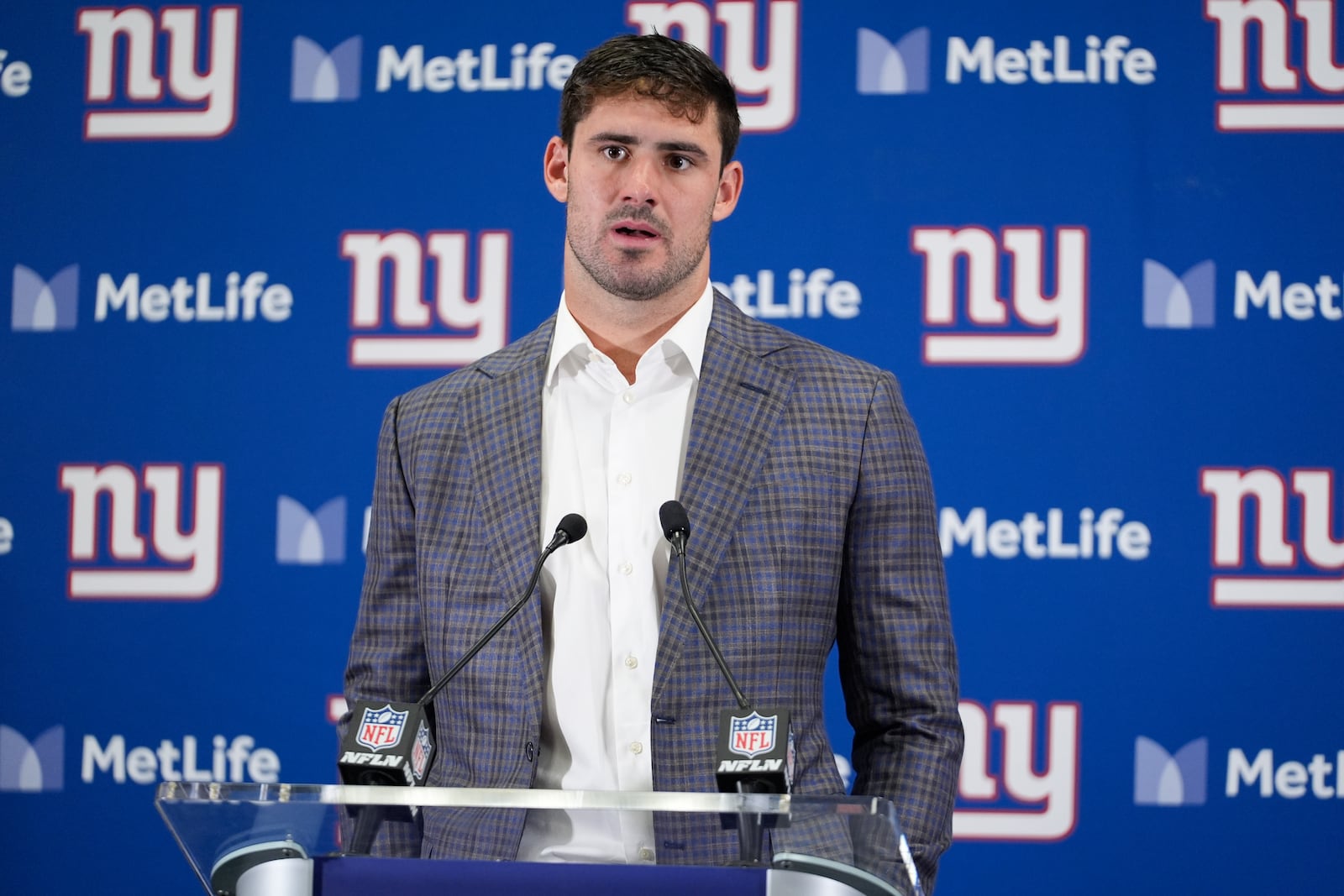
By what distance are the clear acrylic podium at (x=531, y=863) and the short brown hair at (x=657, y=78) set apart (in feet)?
3.26

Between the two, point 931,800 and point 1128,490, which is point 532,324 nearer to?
point 1128,490

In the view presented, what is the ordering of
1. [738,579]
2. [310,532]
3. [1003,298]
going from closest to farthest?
[738,579] → [1003,298] → [310,532]

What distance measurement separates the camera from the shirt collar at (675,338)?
6.06 feet

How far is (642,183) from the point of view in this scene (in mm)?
1779

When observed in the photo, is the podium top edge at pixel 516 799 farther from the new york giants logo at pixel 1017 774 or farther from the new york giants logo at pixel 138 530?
the new york giants logo at pixel 138 530

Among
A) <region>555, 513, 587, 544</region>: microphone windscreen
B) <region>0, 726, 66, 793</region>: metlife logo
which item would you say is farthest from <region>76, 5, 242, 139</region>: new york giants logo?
<region>555, 513, 587, 544</region>: microphone windscreen

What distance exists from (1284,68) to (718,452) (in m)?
1.96

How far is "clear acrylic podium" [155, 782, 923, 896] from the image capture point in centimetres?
110

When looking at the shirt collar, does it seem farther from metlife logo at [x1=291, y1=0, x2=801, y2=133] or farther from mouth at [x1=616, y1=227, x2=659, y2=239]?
metlife logo at [x1=291, y1=0, x2=801, y2=133]

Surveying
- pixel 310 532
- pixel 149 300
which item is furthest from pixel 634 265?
pixel 149 300

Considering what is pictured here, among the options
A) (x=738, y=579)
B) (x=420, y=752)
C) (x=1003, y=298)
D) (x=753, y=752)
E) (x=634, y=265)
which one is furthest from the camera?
(x=1003, y=298)

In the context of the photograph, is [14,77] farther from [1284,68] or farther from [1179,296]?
[1284,68]

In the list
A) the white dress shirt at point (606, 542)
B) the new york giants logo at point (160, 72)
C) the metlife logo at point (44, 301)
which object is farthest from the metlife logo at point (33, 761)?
the white dress shirt at point (606, 542)

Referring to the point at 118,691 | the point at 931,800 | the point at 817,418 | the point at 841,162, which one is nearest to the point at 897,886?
the point at 931,800
